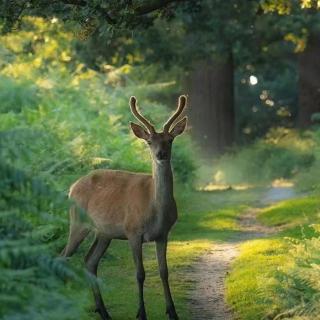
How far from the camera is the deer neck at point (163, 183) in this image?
1130 centimetres

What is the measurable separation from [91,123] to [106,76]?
10.7 m

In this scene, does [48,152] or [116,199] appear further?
[48,152]

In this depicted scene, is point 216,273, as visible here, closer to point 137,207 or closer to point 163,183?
point 137,207

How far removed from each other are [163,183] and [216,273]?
10.4 feet

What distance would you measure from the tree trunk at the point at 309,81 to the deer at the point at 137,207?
2573 cm

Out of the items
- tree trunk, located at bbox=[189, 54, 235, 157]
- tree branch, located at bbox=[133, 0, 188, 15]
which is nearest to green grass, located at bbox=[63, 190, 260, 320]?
tree branch, located at bbox=[133, 0, 188, 15]

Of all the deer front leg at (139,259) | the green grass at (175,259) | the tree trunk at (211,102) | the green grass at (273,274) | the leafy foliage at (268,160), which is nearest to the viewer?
the green grass at (273,274)

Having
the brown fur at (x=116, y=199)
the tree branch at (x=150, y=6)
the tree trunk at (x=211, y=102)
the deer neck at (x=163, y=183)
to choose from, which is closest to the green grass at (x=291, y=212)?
the tree branch at (x=150, y=6)

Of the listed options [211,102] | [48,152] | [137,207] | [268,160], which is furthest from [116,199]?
[211,102]

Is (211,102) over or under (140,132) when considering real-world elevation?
over

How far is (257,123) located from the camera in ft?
189

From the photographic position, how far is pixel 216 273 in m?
14.1

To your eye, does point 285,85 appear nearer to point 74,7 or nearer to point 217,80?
point 217,80

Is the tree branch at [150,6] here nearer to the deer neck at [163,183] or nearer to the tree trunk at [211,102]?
the deer neck at [163,183]
